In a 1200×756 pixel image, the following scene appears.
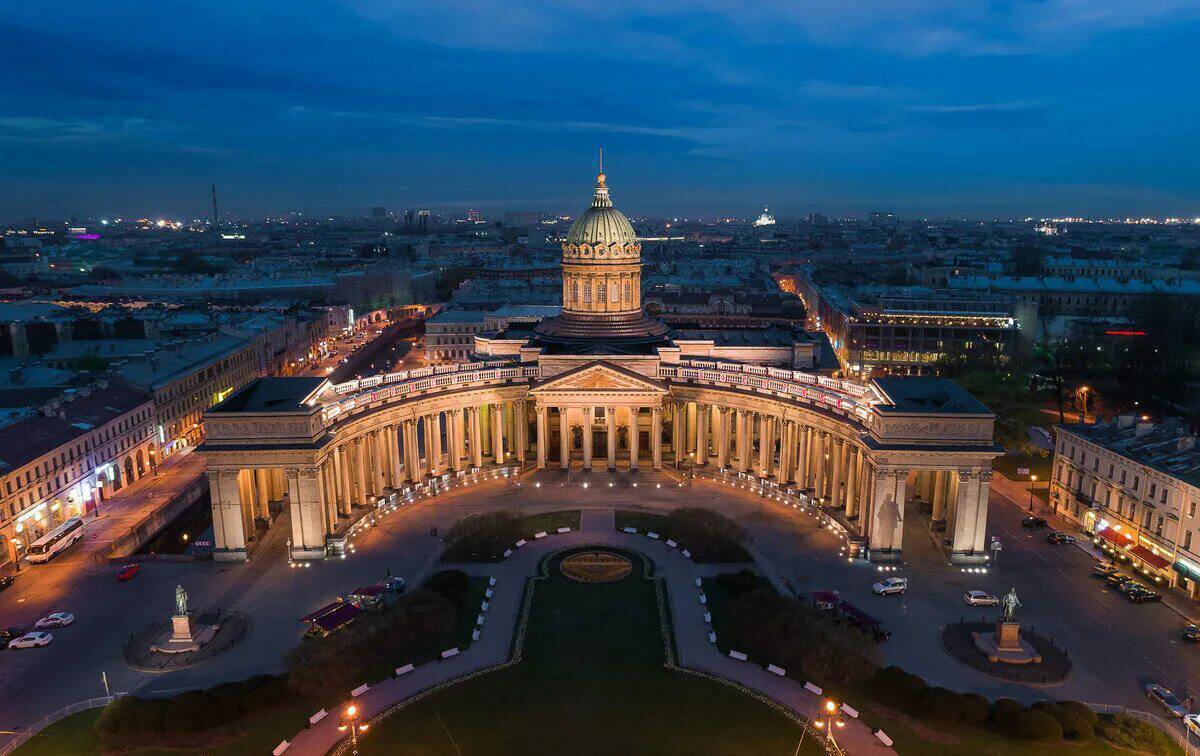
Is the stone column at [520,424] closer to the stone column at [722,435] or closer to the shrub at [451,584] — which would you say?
the stone column at [722,435]

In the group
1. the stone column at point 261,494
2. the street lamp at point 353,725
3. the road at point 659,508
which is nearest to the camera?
the street lamp at point 353,725

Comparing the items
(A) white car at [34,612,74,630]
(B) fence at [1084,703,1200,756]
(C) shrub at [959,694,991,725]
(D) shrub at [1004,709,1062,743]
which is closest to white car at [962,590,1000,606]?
(B) fence at [1084,703,1200,756]

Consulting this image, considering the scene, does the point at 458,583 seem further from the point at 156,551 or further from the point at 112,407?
the point at 112,407

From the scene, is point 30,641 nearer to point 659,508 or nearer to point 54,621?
point 54,621

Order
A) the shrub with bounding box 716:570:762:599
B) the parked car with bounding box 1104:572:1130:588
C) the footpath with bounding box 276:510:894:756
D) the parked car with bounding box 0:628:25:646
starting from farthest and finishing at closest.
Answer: the parked car with bounding box 1104:572:1130:588 < the shrub with bounding box 716:570:762:599 < the parked car with bounding box 0:628:25:646 < the footpath with bounding box 276:510:894:756

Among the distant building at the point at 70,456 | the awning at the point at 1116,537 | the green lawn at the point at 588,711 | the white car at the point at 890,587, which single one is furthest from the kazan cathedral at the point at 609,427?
the green lawn at the point at 588,711

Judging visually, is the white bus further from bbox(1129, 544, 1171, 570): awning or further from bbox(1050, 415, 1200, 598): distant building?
bbox(1129, 544, 1171, 570): awning
